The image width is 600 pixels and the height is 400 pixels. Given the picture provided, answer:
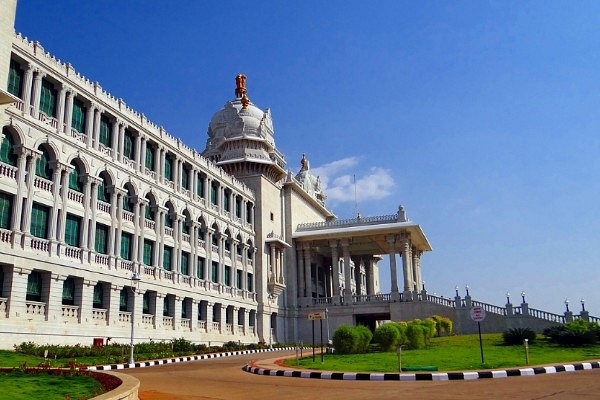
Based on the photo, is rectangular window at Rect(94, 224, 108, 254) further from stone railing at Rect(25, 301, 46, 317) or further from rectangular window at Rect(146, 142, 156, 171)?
rectangular window at Rect(146, 142, 156, 171)

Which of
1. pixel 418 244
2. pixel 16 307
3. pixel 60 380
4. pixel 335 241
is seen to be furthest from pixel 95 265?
pixel 418 244

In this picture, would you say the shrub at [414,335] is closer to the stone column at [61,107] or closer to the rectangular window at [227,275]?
the rectangular window at [227,275]

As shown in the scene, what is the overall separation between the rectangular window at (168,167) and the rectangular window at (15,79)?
13770 millimetres

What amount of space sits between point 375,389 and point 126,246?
23748 mm

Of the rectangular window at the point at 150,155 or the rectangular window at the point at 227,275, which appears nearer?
Result: the rectangular window at the point at 150,155

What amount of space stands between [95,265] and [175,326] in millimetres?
8917

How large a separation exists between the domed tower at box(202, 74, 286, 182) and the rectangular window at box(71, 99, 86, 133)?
23.3 m

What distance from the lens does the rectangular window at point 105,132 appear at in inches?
1251

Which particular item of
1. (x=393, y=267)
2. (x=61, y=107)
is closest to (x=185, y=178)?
(x=61, y=107)

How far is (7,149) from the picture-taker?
972 inches

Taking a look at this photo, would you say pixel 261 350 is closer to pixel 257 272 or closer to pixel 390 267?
pixel 257 272

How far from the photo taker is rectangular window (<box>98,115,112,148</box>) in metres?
31.8

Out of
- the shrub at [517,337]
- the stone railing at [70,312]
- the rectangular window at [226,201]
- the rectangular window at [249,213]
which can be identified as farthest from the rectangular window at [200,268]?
the shrub at [517,337]

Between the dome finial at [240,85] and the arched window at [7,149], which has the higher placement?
the dome finial at [240,85]
